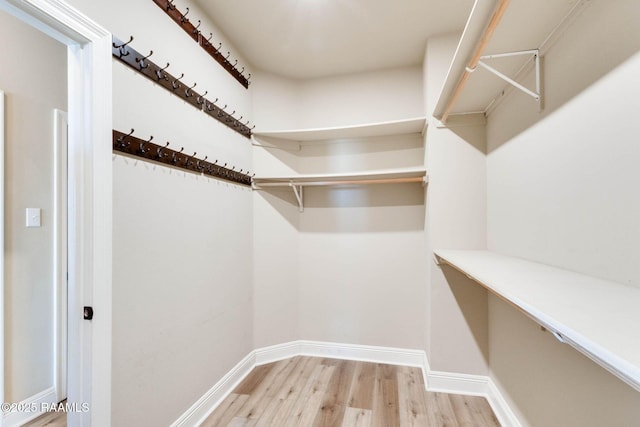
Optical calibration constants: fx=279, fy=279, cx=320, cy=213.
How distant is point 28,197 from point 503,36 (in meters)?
2.85

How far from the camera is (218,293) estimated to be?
1993mm

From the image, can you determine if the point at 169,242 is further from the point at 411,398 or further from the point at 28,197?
the point at 411,398

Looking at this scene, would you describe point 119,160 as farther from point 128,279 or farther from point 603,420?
point 603,420

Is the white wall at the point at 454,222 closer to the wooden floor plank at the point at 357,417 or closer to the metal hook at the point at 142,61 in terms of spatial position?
the wooden floor plank at the point at 357,417

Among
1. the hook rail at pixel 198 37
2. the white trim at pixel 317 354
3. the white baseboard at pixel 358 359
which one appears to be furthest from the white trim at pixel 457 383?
the hook rail at pixel 198 37

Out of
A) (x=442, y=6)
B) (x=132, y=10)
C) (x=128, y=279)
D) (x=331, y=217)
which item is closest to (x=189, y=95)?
(x=132, y=10)

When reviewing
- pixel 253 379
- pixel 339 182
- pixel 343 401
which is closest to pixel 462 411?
pixel 343 401

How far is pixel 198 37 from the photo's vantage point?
1808mm

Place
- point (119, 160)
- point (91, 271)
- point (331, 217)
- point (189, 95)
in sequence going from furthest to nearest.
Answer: point (331, 217) → point (189, 95) → point (119, 160) → point (91, 271)

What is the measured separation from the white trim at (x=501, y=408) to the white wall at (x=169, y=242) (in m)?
1.89

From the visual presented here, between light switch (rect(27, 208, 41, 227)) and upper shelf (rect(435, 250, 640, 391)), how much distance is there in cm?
261

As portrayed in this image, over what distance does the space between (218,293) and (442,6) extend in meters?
2.47

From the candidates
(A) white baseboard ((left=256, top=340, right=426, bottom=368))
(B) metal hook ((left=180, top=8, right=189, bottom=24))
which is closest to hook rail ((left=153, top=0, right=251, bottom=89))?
(B) metal hook ((left=180, top=8, right=189, bottom=24))

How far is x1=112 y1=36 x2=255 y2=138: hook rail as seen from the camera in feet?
4.25
